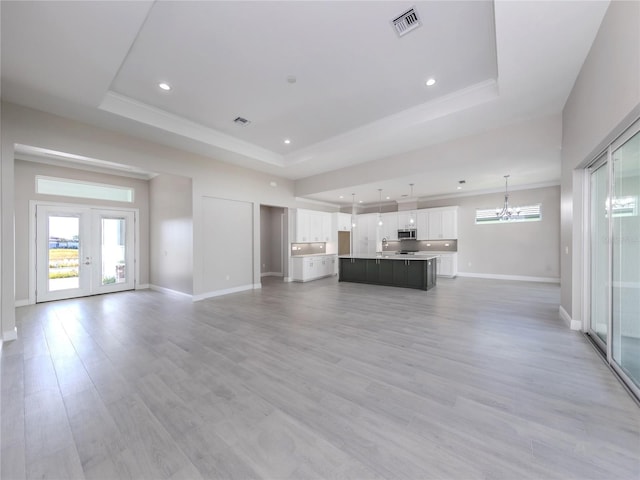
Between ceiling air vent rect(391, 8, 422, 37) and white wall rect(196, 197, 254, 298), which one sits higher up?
ceiling air vent rect(391, 8, 422, 37)

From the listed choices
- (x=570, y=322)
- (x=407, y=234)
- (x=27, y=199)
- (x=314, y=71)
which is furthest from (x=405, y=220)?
(x=27, y=199)

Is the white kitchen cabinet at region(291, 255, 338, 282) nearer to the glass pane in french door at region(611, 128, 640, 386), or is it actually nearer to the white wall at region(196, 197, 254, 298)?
the white wall at region(196, 197, 254, 298)

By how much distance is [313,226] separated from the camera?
29.6 feet

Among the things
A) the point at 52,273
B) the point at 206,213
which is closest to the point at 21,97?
the point at 206,213

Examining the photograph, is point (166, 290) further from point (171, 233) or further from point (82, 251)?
point (82, 251)

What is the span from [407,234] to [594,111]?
7229 millimetres

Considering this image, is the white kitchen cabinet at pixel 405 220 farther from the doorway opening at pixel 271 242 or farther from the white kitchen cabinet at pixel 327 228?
the doorway opening at pixel 271 242

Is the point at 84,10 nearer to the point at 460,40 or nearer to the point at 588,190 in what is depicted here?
the point at 460,40

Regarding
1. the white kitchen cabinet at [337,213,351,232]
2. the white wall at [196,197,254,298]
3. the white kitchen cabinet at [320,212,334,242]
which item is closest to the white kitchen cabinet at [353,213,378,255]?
the white kitchen cabinet at [337,213,351,232]

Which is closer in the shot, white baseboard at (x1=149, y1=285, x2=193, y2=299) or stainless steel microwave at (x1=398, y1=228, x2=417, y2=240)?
white baseboard at (x1=149, y1=285, x2=193, y2=299)

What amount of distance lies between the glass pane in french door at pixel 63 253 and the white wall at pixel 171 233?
5.17ft

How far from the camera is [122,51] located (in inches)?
105

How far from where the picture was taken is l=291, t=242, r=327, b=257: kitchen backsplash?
887 cm

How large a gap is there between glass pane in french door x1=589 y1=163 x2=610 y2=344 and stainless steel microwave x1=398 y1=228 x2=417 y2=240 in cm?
628
